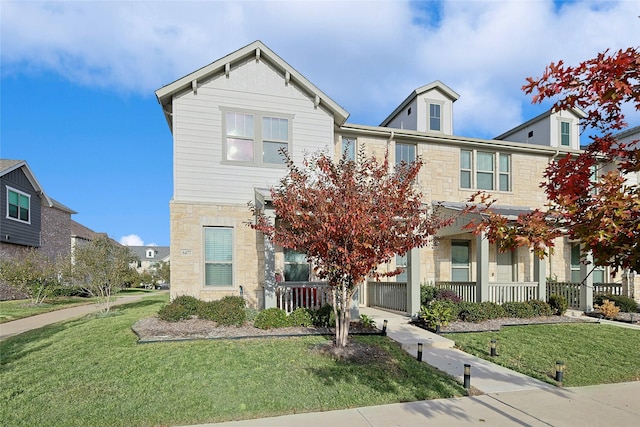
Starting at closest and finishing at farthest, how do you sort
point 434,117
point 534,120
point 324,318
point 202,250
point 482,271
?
point 324,318 → point 202,250 → point 482,271 → point 434,117 → point 534,120

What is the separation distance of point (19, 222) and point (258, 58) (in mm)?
20179

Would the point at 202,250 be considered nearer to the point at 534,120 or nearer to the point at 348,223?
the point at 348,223

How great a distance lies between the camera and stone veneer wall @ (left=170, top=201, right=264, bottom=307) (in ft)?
35.6

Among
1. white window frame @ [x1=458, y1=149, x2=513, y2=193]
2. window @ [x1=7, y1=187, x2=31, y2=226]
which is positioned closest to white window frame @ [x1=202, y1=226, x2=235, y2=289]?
white window frame @ [x1=458, y1=149, x2=513, y2=193]

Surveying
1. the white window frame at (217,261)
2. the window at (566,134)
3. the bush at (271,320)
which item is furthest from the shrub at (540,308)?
the white window frame at (217,261)

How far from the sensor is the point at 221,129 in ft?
37.9

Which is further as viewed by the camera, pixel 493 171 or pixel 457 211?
pixel 493 171

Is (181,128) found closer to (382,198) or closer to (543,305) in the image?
(382,198)

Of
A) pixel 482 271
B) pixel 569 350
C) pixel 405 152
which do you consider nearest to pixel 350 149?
pixel 405 152

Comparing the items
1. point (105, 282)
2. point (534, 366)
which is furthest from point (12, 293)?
point (534, 366)

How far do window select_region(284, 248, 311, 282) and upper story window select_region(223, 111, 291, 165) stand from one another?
10.3 feet

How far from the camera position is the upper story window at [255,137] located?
38.3 feet

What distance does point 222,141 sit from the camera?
1152cm

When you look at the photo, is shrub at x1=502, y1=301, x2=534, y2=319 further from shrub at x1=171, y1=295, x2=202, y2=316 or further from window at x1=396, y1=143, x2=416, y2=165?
shrub at x1=171, y1=295, x2=202, y2=316
